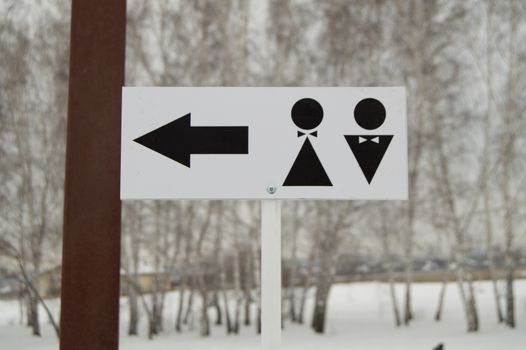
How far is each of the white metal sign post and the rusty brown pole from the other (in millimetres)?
42

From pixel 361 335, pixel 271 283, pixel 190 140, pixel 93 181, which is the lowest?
pixel 361 335

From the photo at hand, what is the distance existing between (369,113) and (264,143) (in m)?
0.26

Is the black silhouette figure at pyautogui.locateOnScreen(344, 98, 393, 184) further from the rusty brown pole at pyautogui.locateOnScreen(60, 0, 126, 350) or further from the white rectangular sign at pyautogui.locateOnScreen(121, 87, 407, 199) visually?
the rusty brown pole at pyautogui.locateOnScreen(60, 0, 126, 350)

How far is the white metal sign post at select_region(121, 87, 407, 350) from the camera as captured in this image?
124 cm

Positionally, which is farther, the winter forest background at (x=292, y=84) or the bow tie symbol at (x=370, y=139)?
the winter forest background at (x=292, y=84)

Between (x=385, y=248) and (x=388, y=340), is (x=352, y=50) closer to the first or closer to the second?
(x=385, y=248)

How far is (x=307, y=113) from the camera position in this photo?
1.28 metres

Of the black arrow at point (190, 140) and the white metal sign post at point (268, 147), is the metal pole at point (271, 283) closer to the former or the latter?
the white metal sign post at point (268, 147)

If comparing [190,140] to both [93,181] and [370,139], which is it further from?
[370,139]

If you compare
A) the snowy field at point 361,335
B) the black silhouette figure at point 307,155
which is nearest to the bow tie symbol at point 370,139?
the black silhouette figure at point 307,155

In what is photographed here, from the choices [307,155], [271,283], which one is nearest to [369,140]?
[307,155]

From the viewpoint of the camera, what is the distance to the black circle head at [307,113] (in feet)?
4.17

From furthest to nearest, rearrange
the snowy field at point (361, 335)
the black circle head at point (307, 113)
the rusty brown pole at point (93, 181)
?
the snowy field at point (361, 335) < the black circle head at point (307, 113) < the rusty brown pole at point (93, 181)

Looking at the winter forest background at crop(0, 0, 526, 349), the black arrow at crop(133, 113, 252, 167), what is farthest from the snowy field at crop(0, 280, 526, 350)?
the black arrow at crop(133, 113, 252, 167)
